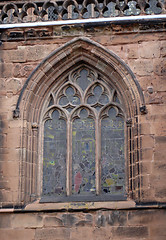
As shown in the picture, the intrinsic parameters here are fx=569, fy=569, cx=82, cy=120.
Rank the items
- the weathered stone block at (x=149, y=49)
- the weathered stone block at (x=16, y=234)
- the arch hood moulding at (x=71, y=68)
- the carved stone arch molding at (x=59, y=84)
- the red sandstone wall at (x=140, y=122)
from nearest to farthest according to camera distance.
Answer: the red sandstone wall at (x=140, y=122) < the weathered stone block at (x=16, y=234) < the carved stone arch molding at (x=59, y=84) < the arch hood moulding at (x=71, y=68) < the weathered stone block at (x=149, y=49)

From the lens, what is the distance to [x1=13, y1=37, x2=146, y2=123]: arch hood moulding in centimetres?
1138

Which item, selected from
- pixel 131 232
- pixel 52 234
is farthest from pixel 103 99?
pixel 52 234

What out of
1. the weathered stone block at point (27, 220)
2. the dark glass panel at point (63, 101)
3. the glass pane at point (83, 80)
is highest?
the glass pane at point (83, 80)

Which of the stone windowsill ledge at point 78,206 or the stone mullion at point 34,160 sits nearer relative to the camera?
the stone windowsill ledge at point 78,206

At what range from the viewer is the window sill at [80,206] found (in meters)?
10.6

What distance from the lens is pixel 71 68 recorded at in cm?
1196

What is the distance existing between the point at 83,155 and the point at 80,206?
1.16 meters

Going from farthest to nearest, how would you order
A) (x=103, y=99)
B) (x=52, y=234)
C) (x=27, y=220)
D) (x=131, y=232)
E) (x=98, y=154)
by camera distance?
(x=103, y=99)
(x=98, y=154)
(x=27, y=220)
(x=52, y=234)
(x=131, y=232)

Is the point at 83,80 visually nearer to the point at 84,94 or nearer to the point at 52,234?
the point at 84,94

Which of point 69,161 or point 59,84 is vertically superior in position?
point 59,84

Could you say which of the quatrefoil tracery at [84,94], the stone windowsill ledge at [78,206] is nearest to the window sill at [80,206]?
the stone windowsill ledge at [78,206]

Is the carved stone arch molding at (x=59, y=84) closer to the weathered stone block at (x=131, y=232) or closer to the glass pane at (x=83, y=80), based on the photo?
the glass pane at (x=83, y=80)

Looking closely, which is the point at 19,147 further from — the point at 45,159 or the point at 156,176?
the point at 156,176

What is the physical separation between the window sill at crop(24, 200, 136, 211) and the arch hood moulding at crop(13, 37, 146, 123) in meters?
1.80
